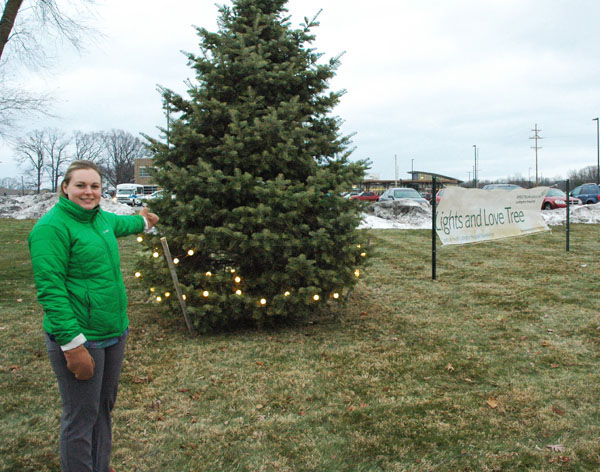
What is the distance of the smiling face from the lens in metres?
2.40

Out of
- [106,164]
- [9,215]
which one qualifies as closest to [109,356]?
[9,215]

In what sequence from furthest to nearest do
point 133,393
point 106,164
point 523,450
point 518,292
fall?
point 106,164 < point 518,292 < point 133,393 < point 523,450

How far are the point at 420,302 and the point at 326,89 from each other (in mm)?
3535

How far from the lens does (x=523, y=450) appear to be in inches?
124

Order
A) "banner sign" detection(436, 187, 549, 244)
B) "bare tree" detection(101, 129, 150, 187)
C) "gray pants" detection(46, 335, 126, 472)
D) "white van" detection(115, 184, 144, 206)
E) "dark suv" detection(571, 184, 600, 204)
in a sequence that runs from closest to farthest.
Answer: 1. "gray pants" detection(46, 335, 126, 472)
2. "banner sign" detection(436, 187, 549, 244)
3. "dark suv" detection(571, 184, 600, 204)
4. "white van" detection(115, 184, 144, 206)
5. "bare tree" detection(101, 129, 150, 187)

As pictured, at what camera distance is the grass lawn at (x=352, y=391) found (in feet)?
10.3

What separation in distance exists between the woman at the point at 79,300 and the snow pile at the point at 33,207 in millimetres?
23429

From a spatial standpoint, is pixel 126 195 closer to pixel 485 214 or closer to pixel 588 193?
pixel 588 193

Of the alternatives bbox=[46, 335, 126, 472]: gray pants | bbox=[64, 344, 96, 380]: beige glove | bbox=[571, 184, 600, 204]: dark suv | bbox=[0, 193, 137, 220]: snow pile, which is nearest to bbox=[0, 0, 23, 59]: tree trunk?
bbox=[46, 335, 126, 472]: gray pants

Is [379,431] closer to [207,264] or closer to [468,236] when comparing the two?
[207,264]

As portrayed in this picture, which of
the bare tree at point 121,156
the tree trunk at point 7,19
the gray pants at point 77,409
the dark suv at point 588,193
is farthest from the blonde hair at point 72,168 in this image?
the bare tree at point 121,156

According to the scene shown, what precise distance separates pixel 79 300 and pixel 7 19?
1028cm

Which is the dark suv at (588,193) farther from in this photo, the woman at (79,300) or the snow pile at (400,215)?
the woman at (79,300)

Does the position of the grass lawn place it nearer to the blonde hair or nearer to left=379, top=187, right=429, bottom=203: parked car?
the blonde hair
